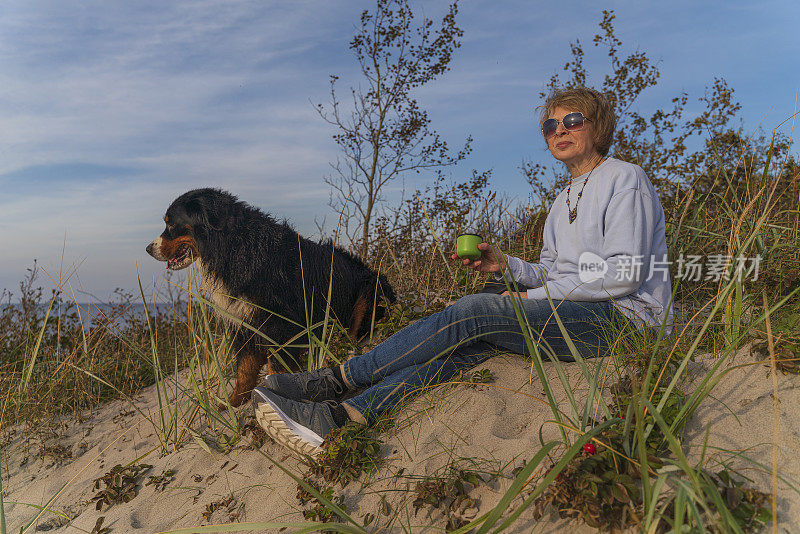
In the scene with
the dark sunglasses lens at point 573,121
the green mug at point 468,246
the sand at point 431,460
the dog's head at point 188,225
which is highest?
the dark sunglasses lens at point 573,121

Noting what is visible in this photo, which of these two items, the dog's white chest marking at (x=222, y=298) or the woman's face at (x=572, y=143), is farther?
the dog's white chest marking at (x=222, y=298)

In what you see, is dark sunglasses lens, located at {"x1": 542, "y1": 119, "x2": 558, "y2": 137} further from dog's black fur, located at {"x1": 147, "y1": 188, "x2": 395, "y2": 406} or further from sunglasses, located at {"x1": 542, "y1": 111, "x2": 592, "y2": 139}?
dog's black fur, located at {"x1": 147, "y1": 188, "x2": 395, "y2": 406}

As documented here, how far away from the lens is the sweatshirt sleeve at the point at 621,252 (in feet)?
8.53

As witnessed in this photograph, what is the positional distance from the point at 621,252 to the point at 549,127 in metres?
0.97

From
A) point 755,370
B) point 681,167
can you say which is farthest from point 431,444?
point 681,167

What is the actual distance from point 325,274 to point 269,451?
129 centimetres

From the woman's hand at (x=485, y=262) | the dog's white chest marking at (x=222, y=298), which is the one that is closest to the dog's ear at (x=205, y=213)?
the dog's white chest marking at (x=222, y=298)

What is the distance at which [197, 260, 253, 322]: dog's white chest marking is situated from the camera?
3461 millimetres

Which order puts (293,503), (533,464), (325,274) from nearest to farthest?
1. (533,464)
2. (293,503)
3. (325,274)

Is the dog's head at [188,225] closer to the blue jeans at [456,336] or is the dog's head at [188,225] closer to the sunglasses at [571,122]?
the blue jeans at [456,336]

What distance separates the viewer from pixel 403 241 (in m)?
6.24

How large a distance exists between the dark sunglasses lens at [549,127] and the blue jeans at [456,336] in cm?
109

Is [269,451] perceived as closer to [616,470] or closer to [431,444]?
[431,444]

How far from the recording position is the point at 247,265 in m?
3.44
